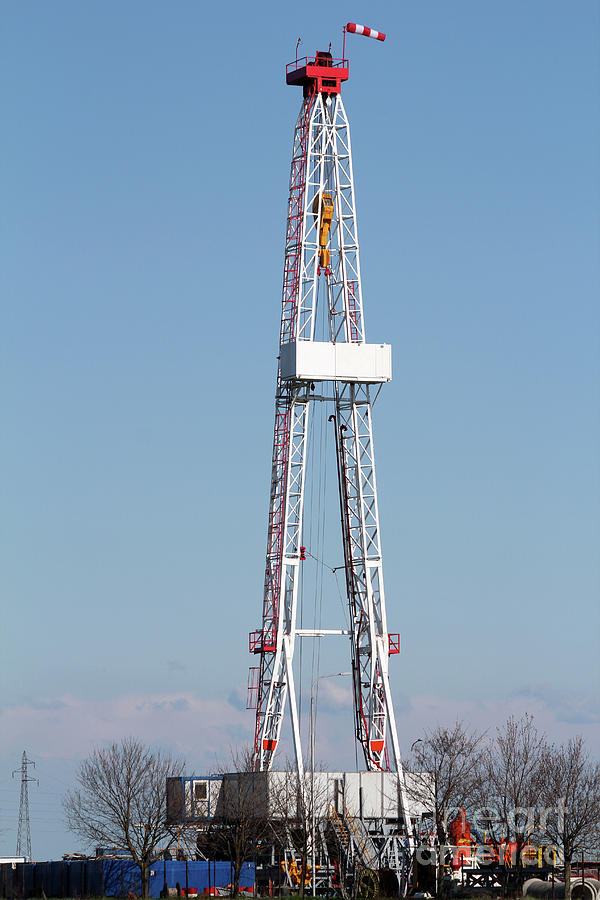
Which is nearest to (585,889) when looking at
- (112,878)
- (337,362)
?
(112,878)

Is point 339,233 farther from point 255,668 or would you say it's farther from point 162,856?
point 162,856

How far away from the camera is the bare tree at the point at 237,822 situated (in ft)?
268

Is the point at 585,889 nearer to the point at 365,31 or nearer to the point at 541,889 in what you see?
the point at 541,889

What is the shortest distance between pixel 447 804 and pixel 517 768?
454 cm

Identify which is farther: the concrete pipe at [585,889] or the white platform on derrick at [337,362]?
the white platform on derrick at [337,362]

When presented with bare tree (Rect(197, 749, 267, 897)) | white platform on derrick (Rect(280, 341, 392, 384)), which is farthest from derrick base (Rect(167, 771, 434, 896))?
white platform on derrick (Rect(280, 341, 392, 384))

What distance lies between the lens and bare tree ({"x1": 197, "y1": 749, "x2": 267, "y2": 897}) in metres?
81.8

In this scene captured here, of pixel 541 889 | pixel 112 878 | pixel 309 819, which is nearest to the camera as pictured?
pixel 541 889

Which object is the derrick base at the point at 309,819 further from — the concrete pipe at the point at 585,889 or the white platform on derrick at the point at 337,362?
the white platform on derrick at the point at 337,362

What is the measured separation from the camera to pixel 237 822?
8338cm

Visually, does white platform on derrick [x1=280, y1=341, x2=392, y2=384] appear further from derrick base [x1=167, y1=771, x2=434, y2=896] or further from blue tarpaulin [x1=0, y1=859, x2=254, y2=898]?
blue tarpaulin [x1=0, y1=859, x2=254, y2=898]

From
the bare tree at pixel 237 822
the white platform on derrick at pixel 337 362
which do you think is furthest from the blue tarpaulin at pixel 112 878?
the white platform on derrick at pixel 337 362

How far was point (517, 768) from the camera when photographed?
82.4m

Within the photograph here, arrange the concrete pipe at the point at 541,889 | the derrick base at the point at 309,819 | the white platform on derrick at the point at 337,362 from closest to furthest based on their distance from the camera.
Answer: the concrete pipe at the point at 541,889 → the derrick base at the point at 309,819 → the white platform on derrick at the point at 337,362
